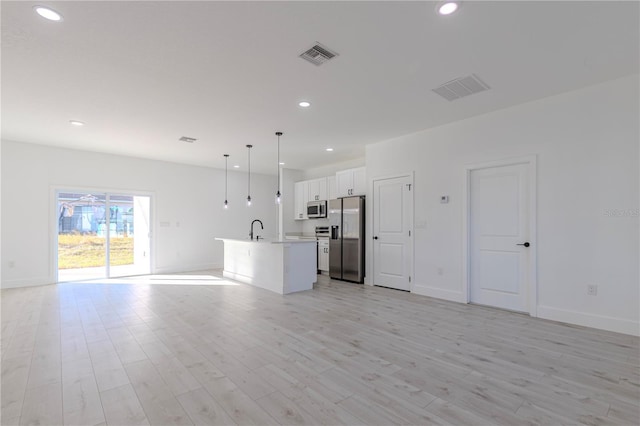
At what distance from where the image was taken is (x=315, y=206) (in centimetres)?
794

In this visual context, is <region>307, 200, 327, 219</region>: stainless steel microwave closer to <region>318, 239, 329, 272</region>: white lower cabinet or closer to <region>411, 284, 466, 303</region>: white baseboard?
<region>318, 239, 329, 272</region>: white lower cabinet

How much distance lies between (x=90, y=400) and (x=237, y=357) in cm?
106

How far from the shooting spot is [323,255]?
24.4 feet

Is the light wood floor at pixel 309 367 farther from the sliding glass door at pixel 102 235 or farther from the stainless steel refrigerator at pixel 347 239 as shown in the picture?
the sliding glass door at pixel 102 235

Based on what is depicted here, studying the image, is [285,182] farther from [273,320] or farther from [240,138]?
[273,320]

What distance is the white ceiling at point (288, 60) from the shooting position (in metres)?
2.29

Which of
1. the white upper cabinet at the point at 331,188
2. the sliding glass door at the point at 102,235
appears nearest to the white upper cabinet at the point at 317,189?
the white upper cabinet at the point at 331,188

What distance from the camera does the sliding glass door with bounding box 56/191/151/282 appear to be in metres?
6.39

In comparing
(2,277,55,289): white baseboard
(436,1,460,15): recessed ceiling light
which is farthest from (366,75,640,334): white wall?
(2,277,55,289): white baseboard

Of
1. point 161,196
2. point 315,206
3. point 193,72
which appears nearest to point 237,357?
point 193,72

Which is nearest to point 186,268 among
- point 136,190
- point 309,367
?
point 136,190

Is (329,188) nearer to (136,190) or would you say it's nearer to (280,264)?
(280,264)

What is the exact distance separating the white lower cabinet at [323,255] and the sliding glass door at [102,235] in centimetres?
412

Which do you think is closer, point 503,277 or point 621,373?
point 621,373
